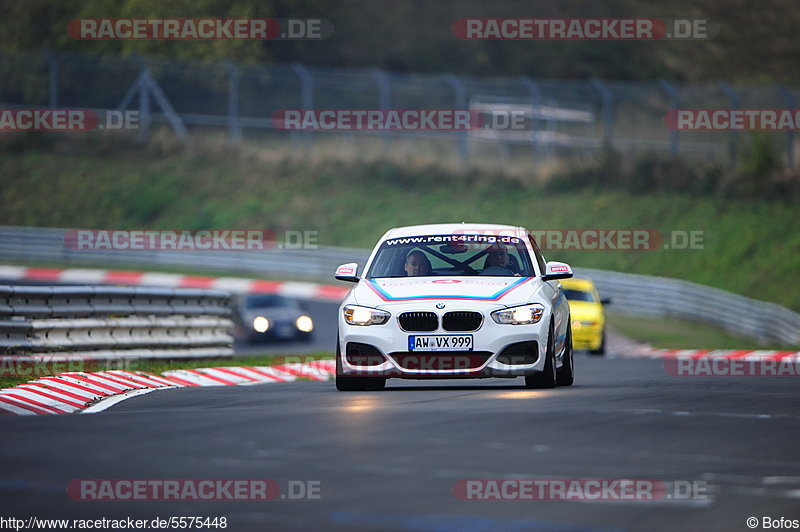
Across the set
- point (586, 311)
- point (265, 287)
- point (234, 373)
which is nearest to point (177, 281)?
point (265, 287)

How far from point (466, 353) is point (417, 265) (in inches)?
51.9

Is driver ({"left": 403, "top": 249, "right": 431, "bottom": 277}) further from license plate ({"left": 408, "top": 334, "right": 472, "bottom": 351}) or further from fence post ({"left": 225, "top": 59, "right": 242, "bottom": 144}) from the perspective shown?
fence post ({"left": 225, "top": 59, "right": 242, "bottom": 144})

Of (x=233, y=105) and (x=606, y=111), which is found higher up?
(x=233, y=105)

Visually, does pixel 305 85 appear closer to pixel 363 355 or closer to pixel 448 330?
pixel 363 355

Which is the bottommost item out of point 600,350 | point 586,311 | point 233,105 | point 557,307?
point 600,350

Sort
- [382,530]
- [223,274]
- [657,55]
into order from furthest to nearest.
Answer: [657,55] → [223,274] → [382,530]

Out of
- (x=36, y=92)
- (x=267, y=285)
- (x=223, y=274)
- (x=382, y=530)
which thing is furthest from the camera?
(x=36, y=92)

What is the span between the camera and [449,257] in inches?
575

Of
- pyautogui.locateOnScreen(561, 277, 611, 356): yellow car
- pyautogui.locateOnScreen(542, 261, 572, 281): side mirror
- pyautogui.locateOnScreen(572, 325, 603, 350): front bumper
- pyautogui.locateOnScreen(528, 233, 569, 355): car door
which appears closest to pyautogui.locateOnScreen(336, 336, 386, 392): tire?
pyautogui.locateOnScreen(528, 233, 569, 355): car door

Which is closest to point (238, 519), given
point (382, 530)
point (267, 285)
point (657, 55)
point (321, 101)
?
point (382, 530)

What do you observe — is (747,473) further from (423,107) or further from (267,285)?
(423,107)

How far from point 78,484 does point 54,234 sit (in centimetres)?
3906

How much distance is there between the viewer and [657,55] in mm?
72625

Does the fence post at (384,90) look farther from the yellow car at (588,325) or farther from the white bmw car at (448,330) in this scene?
the white bmw car at (448,330)
